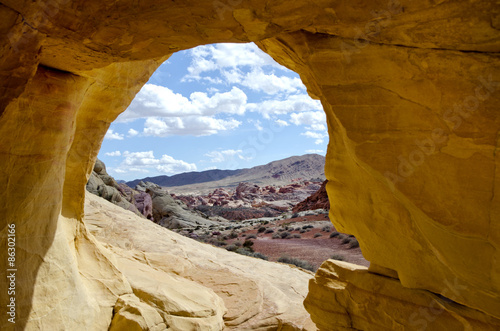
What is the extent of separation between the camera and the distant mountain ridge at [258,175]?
4168 inches

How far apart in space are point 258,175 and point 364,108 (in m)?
119

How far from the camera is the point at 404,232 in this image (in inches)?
159

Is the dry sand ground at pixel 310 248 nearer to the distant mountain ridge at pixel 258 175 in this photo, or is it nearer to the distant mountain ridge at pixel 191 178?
the distant mountain ridge at pixel 258 175

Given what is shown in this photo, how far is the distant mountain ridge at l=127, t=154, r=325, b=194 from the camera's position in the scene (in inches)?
4168

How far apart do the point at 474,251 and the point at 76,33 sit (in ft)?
14.8

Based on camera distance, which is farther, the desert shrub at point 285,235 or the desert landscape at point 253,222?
the desert shrub at point 285,235

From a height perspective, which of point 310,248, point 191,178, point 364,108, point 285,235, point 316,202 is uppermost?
point 191,178

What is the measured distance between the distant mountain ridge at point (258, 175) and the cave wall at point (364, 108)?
8261 cm

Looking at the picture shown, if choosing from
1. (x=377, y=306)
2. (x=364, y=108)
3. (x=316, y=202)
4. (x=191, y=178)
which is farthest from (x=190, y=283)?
(x=191, y=178)

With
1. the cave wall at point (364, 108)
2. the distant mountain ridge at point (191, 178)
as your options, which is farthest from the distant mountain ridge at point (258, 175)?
the cave wall at point (364, 108)

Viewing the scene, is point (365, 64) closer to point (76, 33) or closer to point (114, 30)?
point (114, 30)

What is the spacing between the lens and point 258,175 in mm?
122875

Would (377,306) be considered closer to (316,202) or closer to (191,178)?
(316,202)

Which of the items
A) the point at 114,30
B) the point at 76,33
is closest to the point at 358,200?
the point at 114,30
